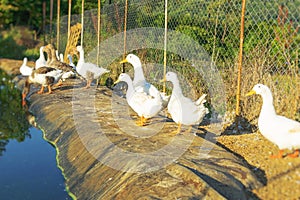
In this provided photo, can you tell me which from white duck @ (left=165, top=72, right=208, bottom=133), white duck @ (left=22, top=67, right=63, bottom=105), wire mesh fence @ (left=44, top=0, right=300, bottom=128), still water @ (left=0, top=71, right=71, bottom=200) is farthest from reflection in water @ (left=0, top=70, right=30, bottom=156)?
white duck @ (left=165, top=72, right=208, bottom=133)

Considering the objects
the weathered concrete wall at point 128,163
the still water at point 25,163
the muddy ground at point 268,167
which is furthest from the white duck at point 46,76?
the muddy ground at point 268,167

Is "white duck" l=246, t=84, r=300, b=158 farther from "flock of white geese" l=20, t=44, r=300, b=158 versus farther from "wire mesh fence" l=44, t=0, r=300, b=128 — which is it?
"wire mesh fence" l=44, t=0, r=300, b=128

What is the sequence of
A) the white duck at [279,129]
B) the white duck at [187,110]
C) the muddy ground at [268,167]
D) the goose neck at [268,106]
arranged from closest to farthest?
the muddy ground at [268,167] < the white duck at [279,129] < the goose neck at [268,106] < the white duck at [187,110]

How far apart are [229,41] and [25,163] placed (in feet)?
12.1

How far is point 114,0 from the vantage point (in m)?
9.51

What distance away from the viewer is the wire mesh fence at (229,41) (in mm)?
5109

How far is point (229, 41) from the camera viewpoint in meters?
6.98

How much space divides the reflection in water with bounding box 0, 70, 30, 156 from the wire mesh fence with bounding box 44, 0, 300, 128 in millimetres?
2221

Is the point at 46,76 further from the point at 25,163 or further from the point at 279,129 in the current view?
the point at 279,129

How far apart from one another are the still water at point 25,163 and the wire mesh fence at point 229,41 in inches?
93.5

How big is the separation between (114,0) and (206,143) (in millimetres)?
5654

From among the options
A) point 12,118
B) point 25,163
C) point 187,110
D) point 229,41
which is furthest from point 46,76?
point 187,110

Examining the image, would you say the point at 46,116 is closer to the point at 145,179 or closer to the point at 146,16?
the point at 146,16

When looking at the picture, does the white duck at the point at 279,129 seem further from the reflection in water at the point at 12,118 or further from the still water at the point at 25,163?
the reflection in water at the point at 12,118
